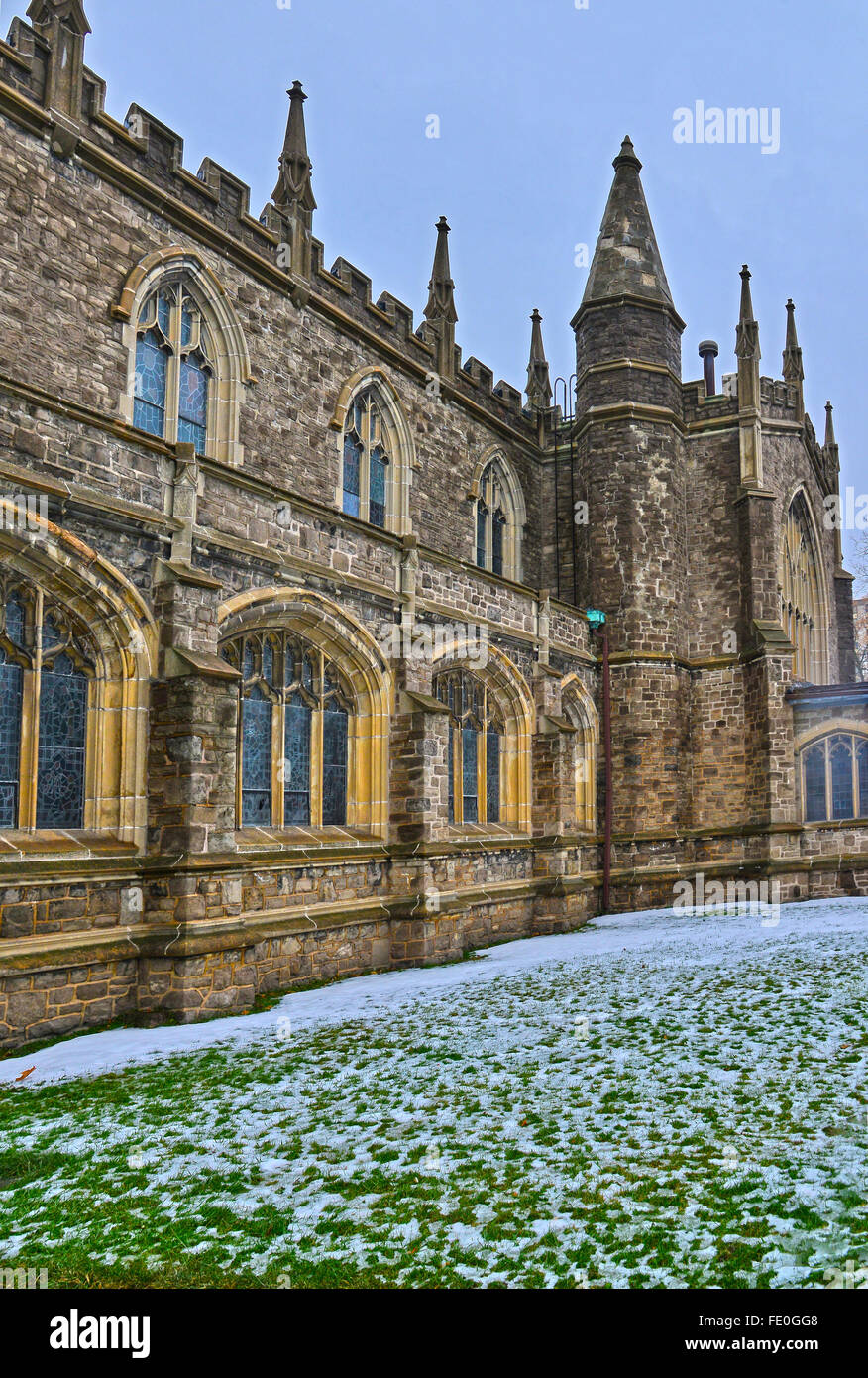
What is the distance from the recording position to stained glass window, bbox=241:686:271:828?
435 inches

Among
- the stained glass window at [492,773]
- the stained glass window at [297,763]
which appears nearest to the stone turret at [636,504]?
the stained glass window at [492,773]

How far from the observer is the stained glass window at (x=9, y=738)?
859cm

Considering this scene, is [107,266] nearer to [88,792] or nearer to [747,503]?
[88,792]

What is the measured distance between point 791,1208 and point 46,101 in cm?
1370

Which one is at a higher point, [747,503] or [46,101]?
[46,101]

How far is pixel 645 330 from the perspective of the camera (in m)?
20.9

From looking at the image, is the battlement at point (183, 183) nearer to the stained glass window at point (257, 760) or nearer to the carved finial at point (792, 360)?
the stained glass window at point (257, 760)

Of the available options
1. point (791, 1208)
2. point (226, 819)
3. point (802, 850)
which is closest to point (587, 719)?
point (802, 850)

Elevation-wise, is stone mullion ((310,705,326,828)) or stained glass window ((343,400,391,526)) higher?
stained glass window ((343,400,391,526))

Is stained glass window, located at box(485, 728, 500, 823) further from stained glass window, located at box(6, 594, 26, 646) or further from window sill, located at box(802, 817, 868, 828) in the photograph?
stained glass window, located at box(6, 594, 26, 646)

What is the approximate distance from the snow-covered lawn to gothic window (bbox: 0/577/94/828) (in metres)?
2.19

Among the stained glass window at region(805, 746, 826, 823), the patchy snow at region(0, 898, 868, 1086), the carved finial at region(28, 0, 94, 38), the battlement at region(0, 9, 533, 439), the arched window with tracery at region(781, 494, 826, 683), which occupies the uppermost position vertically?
the carved finial at region(28, 0, 94, 38)

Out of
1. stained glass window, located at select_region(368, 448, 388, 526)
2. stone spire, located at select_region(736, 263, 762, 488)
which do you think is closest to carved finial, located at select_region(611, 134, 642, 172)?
stone spire, located at select_region(736, 263, 762, 488)

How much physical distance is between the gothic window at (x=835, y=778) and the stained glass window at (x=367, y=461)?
9.83 meters
